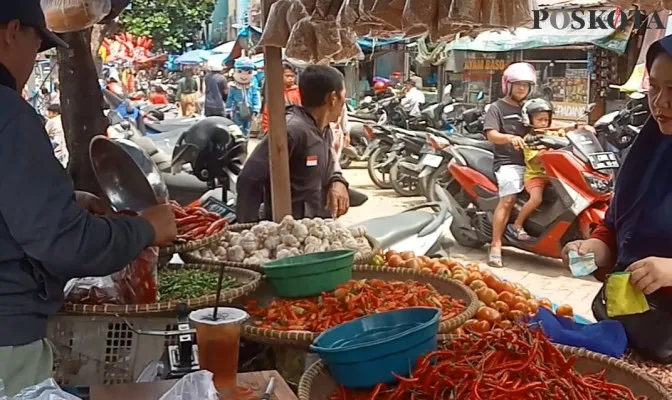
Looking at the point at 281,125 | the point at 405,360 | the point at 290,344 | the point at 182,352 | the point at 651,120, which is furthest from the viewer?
the point at 281,125

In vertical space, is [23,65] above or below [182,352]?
above

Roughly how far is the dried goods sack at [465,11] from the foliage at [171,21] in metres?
20.1

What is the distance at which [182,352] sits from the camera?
1.75 m

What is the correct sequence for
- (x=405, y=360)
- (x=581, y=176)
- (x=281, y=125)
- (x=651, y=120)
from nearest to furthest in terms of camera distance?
1. (x=405, y=360)
2. (x=651, y=120)
3. (x=281, y=125)
4. (x=581, y=176)

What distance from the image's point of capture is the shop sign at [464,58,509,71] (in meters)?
14.9

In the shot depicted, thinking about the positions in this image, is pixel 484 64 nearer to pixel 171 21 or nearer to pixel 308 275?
pixel 308 275

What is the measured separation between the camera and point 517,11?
119 inches

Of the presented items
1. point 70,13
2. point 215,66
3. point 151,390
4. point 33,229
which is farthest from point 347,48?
point 215,66

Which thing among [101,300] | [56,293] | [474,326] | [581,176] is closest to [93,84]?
[101,300]

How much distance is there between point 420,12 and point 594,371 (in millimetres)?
1582

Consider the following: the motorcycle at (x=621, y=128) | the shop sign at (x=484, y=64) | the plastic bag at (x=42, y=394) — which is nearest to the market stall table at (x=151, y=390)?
the plastic bag at (x=42, y=394)

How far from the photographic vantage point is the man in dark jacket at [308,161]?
412 centimetres

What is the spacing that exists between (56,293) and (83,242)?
263 millimetres

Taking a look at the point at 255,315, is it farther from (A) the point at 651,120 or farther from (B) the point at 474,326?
(A) the point at 651,120
